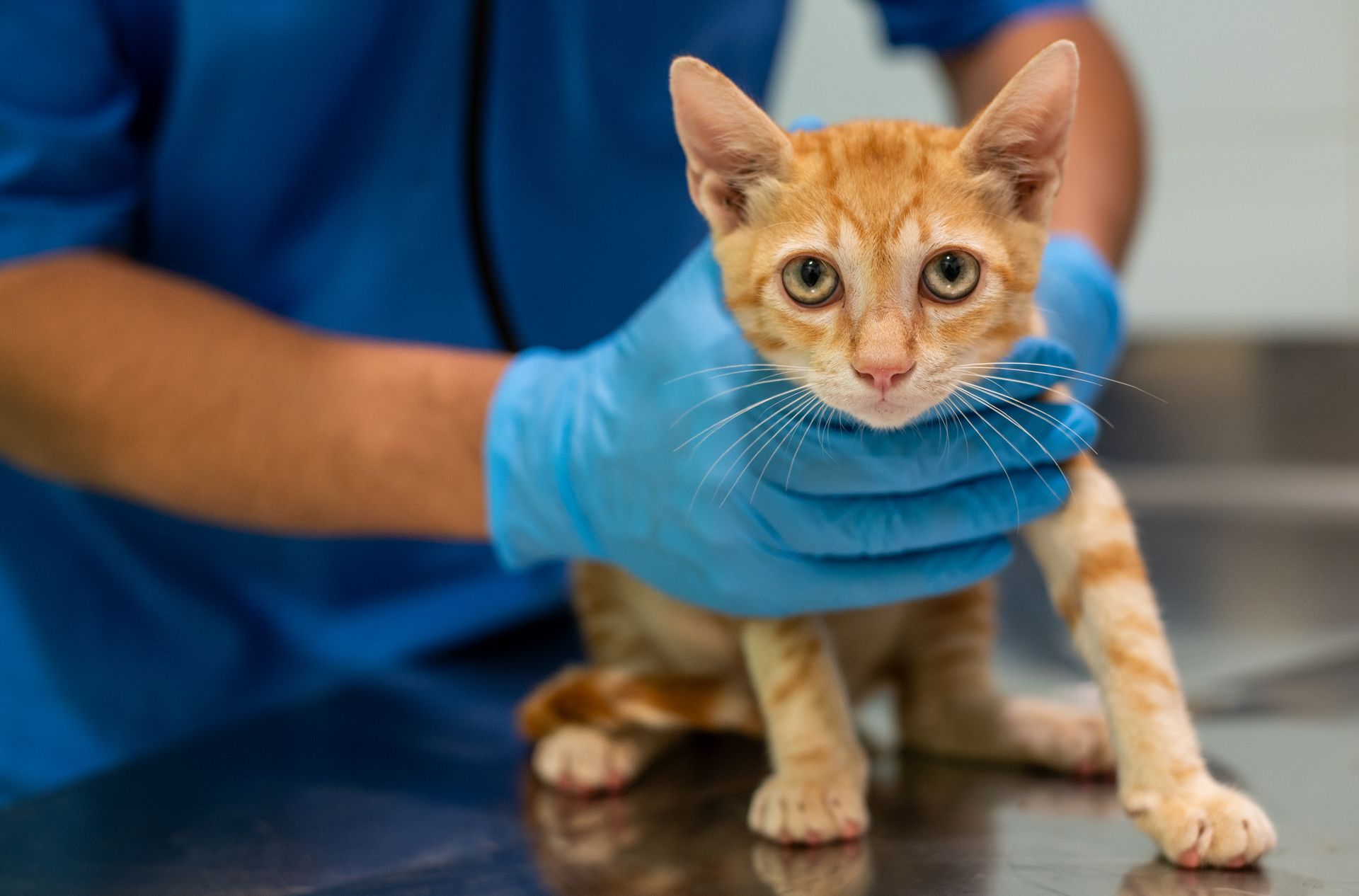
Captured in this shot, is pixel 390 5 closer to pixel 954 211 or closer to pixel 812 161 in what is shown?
pixel 812 161

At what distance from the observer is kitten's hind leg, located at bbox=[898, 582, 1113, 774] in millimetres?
1081

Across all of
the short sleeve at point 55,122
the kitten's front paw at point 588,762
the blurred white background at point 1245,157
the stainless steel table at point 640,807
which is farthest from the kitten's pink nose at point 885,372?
the blurred white background at point 1245,157

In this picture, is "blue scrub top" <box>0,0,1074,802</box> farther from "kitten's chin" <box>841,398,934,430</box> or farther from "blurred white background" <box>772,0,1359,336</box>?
"blurred white background" <box>772,0,1359,336</box>

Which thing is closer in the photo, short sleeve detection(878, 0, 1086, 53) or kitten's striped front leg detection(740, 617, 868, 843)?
kitten's striped front leg detection(740, 617, 868, 843)

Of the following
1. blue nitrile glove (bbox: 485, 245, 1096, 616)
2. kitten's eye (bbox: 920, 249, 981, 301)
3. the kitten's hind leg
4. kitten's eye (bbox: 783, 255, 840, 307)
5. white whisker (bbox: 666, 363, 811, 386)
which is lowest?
the kitten's hind leg

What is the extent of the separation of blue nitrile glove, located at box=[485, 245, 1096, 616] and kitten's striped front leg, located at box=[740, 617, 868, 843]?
5 cm

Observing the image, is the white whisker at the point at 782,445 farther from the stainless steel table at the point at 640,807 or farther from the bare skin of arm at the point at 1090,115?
the bare skin of arm at the point at 1090,115

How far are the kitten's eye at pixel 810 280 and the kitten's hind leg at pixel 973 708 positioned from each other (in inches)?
16.1

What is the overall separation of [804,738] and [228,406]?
57 centimetres

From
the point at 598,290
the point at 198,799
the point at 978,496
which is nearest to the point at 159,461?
the point at 198,799

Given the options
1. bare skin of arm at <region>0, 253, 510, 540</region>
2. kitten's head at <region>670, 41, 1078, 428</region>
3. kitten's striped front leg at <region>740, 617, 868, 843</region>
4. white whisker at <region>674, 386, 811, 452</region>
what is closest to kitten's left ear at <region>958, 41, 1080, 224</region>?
kitten's head at <region>670, 41, 1078, 428</region>

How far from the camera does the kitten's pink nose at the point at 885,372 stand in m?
0.83

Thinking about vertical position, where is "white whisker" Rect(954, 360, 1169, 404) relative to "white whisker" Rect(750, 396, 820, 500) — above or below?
above

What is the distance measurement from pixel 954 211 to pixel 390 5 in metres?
0.68
